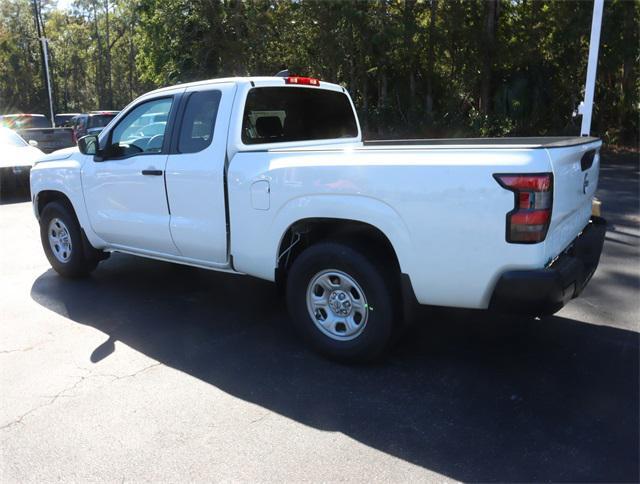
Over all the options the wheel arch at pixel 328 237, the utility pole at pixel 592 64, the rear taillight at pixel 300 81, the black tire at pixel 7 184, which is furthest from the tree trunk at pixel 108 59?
the wheel arch at pixel 328 237

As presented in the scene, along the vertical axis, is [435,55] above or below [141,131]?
above

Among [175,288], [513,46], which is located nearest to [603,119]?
[513,46]

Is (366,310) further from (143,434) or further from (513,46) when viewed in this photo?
(513,46)

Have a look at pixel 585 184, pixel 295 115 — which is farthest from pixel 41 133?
pixel 585 184

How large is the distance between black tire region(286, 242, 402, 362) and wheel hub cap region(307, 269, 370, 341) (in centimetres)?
3

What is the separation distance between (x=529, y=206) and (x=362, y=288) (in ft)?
3.87

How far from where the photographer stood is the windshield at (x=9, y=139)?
12602 mm

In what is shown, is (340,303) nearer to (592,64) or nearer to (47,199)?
(47,199)

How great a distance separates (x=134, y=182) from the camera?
5.03m

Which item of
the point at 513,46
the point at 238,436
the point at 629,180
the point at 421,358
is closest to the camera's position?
the point at 238,436

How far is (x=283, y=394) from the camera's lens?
11.8 ft

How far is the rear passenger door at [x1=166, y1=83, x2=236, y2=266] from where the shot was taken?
14.5 feet

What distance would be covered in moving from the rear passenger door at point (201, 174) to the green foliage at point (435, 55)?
48.5ft

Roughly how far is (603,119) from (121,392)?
20.0 m
